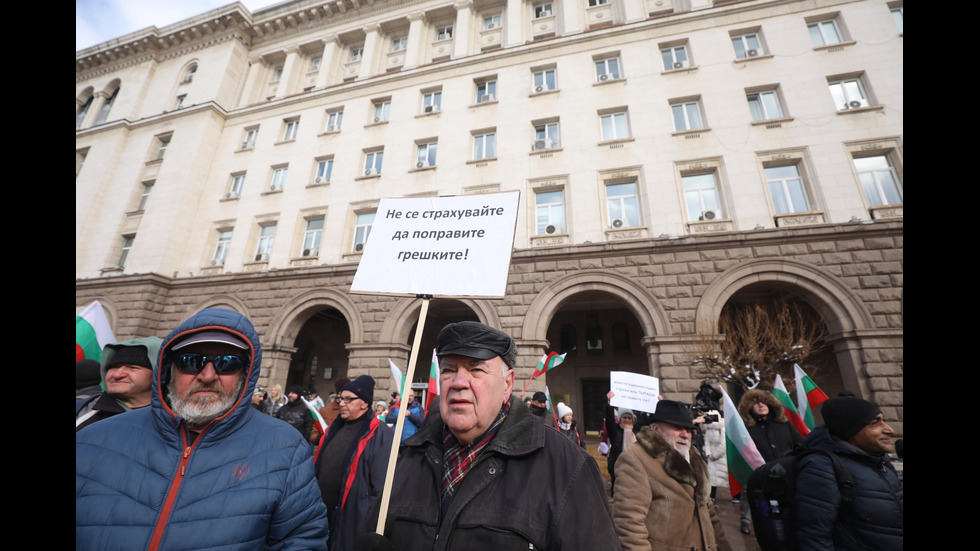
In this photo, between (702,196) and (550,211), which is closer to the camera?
(702,196)

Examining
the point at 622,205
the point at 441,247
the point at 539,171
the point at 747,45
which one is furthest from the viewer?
the point at 747,45

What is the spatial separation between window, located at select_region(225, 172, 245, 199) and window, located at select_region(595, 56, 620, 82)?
1617 cm

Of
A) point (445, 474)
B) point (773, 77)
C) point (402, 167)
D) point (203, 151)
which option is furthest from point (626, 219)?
point (203, 151)

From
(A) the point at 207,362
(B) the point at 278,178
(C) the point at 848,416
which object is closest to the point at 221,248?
(B) the point at 278,178

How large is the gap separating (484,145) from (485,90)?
300 cm

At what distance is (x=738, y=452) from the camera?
4844 millimetres

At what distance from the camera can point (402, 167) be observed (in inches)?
592

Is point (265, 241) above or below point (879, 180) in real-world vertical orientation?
below

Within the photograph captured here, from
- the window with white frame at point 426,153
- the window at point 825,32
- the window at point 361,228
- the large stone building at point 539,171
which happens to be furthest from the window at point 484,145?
the window at point 825,32

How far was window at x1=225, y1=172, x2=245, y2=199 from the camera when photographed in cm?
1691

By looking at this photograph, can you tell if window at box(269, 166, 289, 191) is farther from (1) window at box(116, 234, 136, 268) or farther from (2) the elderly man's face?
(2) the elderly man's face

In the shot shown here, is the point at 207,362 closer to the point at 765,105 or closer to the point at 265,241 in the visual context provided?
the point at 265,241

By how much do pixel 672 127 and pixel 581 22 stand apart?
702 centimetres

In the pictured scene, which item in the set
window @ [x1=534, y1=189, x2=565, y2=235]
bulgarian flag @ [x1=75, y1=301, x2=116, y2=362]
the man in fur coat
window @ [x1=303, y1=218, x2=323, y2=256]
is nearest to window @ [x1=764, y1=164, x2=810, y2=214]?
window @ [x1=534, y1=189, x2=565, y2=235]
